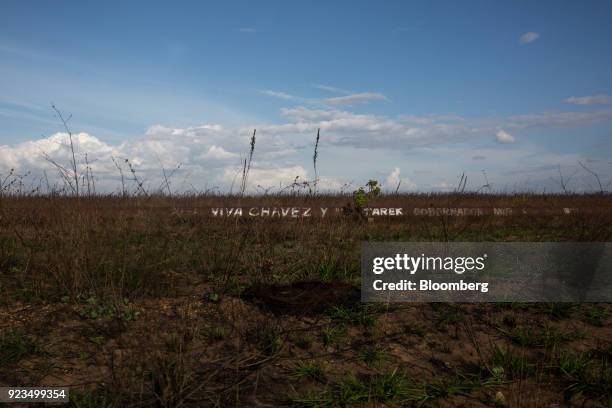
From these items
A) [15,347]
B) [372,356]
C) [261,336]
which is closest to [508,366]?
[372,356]

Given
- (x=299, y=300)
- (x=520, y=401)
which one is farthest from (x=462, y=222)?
(x=520, y=401)

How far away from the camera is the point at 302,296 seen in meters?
3.85

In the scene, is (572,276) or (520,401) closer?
(520,401)

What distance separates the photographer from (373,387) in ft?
9.10

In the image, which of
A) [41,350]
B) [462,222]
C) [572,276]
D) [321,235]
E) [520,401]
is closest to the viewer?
[520,401]

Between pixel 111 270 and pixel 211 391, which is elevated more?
pixel 111 270

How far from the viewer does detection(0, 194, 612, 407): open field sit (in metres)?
2.73

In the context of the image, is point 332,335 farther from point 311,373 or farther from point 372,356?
point 311,373

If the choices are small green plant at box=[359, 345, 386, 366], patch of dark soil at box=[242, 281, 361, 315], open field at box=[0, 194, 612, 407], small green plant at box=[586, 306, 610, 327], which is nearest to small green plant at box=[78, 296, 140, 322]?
open field at box=[0, 194, 612, 407]

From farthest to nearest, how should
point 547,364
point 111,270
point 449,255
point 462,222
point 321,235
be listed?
point 462,222, point 321,235, point 449,255, point 111,270, point 547,364

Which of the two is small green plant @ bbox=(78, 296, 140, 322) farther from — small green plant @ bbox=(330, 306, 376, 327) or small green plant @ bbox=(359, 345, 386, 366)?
small green plant @ bbox=(359, 345, 386, 366)

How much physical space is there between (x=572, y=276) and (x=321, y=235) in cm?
267

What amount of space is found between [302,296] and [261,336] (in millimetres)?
692

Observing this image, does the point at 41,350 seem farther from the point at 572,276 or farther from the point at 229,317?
the point at 572,276
